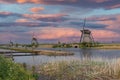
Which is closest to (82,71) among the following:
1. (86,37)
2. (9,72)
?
(9,72)

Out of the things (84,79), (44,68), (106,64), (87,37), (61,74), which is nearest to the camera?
(84,79)

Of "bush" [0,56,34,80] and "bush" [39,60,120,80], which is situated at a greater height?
"bush" [0,56,34,80]

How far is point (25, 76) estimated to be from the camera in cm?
1548

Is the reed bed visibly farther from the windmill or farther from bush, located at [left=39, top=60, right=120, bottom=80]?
the windmill

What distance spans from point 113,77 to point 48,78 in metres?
5.25

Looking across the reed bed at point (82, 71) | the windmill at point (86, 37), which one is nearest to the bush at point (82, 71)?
the reed bed at point (82, 71)

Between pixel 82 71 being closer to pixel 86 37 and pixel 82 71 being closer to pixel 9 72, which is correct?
pixel 9 72

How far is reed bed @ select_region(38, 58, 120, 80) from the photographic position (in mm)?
26688

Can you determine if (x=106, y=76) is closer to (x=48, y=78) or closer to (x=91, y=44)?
(x=48, y=78)

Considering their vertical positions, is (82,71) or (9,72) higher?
(9,72)

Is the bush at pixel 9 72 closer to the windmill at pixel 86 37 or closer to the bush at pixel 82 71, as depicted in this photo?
the bush at pixel 82 71

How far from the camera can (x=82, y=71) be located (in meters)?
28.3

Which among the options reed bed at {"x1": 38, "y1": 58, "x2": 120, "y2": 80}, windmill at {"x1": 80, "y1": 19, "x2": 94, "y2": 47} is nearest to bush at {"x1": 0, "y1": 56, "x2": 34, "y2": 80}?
reed bed at {"x1": 38, "y1": 58, "x2": 120, "y2": 80}

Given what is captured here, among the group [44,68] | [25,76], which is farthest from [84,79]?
[25,76]
